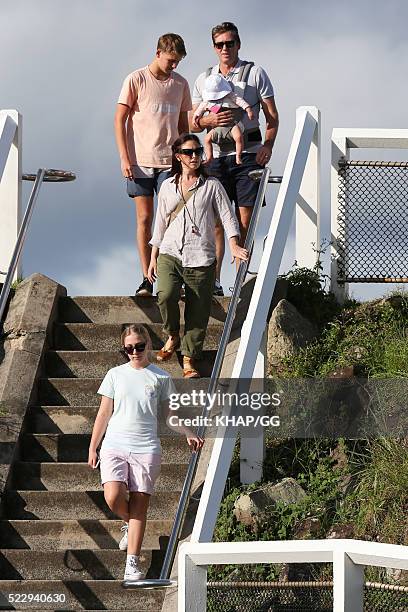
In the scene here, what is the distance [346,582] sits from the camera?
18.1ft

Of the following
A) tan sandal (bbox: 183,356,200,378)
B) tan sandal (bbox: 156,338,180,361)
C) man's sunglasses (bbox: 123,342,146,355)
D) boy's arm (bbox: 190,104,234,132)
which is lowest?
man's sunglasses (bbox: 123,342,146,355)

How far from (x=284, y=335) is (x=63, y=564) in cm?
271

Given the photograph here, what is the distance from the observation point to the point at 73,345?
1109 centimetres

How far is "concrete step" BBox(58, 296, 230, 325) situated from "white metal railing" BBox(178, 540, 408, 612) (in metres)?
4.85

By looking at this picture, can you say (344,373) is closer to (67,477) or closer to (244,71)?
(67,477)

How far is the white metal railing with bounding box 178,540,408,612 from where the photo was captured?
5.40 m

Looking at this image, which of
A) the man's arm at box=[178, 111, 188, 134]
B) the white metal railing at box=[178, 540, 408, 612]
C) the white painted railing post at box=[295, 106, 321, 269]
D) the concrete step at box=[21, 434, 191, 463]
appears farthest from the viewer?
the white painted railing post at box=[295, 106, 321, 269]

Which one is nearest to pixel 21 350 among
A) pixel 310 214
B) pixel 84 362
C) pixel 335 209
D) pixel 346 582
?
pixel 84 362

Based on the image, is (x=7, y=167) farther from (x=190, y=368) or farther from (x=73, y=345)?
(x=190, y=368)

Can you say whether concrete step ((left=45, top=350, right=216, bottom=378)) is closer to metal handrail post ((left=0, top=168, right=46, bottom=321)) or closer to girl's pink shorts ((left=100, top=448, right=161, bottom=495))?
metal handrail post ((left=0, top=168, right=46, bottom=321))

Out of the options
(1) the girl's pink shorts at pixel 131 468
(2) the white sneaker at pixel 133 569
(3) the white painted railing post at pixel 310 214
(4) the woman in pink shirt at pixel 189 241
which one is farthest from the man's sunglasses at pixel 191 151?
(2) the white sneaker at pixel 133 569

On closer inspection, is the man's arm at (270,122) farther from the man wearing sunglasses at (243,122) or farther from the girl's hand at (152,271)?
the girl's hand at (152,271)

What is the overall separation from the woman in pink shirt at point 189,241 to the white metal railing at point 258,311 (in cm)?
25

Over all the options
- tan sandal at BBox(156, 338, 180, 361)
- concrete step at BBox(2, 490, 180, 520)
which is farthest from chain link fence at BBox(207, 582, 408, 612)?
tan sandal at BBox(156, 338, 180, 361)
